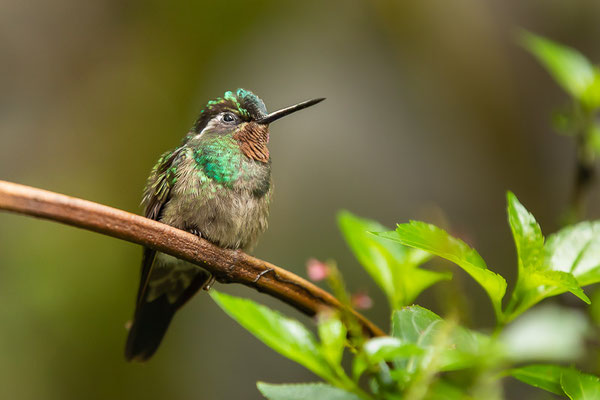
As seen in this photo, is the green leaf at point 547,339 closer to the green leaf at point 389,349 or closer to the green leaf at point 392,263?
the green leaf at point 389,349

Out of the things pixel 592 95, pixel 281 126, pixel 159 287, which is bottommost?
pixel 159 287

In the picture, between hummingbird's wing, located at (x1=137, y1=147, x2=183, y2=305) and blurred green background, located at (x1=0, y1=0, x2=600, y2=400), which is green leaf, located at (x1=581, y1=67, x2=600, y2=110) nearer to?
hummingbird's wing, located at (x1=137, y1=147, x2=183, y2=305)

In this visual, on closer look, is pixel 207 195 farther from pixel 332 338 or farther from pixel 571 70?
pixel 332 338

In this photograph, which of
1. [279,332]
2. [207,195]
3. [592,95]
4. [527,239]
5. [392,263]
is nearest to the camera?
[279,332]

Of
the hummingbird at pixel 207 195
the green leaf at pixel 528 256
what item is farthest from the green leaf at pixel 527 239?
the hummingbird at pixel 207 195

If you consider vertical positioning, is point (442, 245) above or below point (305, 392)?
above

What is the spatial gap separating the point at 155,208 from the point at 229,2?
333 cm

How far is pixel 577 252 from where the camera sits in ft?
3.38

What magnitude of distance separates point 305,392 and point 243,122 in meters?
1.69

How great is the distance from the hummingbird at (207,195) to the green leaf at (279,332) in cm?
129

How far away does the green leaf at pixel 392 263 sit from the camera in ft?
4.26

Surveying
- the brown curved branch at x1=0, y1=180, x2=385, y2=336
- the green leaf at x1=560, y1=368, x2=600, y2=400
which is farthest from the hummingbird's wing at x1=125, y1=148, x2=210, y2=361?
the green leaf at x1=560, y1=368, x2=600, y2=400

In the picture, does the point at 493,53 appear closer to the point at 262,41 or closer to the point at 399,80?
the point at 399,80

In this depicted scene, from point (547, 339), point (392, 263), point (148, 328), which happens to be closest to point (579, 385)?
point (547, 339)
